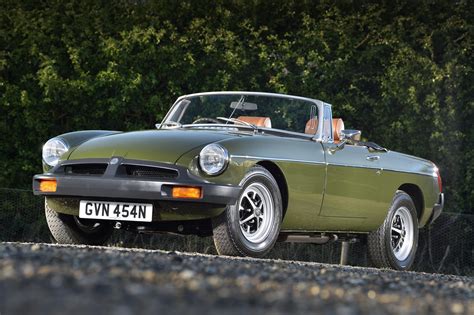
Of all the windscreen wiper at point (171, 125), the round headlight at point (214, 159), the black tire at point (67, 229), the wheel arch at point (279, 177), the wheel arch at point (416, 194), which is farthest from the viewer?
the wheel arch at point (416, 194)

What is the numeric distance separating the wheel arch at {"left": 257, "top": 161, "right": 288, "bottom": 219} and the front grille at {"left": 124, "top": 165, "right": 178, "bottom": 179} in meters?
0.82

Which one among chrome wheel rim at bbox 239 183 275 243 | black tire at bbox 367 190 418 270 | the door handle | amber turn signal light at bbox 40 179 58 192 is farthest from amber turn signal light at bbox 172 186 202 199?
black tire at bbox 367 190 418 270

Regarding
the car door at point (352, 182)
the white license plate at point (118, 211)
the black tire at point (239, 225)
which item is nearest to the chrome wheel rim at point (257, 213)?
the black tire at point (239, 225)

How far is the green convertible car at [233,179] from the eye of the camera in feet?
27.2

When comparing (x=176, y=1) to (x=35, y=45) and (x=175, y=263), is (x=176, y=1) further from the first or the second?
(x=175, y=263)

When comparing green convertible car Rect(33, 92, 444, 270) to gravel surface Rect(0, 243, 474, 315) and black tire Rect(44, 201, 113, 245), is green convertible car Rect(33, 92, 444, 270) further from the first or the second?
gravel surface Rect(0, 243, 474, 315)

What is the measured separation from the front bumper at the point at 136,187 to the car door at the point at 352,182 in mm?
1567

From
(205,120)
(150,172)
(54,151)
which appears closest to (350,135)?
(205,120)

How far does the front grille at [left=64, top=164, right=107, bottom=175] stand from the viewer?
8.63 metres

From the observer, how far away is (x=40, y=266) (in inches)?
199

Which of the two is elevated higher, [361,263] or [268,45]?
[268,45]

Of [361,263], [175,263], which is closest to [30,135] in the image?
[361,263]

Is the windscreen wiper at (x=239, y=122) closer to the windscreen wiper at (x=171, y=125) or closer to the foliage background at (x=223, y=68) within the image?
the windscreen wiper at (x=171, y=125)

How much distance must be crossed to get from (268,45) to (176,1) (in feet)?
5.08
